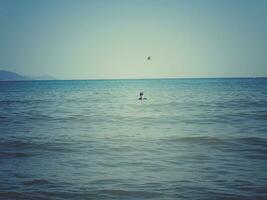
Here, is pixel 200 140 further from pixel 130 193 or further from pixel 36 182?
pixel 36 182

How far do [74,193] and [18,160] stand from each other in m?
4.77

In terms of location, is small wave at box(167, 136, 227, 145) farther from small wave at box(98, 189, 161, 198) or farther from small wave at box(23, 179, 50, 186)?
small wave at box(23, 179, 50, 186)

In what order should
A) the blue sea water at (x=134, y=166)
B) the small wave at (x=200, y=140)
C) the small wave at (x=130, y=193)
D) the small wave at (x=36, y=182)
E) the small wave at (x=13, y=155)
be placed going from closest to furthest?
the small wave at (x=130, y=193) → the blue sea water at (x=134, y=166) → the small wave at (x=36, y=182) → the small wave at (x=13, y=155) → the small wave at (x=200, y=140)

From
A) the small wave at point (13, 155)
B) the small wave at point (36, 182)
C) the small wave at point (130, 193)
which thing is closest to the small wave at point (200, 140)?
the small wave at point (13, 155)

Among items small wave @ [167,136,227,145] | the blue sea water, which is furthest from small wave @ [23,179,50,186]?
small wave @ [167,136,227,145]

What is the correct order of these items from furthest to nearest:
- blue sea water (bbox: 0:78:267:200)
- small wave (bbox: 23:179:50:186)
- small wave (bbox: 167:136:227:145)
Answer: small wave (bbox: 167:136:227:145)
small wave (bbox: 23:179:50:186)
blue sea water (bbox: 0:78:267:200)

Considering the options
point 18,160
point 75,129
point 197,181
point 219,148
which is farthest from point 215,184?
point 75,129

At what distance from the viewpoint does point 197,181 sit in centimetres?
1016

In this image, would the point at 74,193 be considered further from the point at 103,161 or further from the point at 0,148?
the point at 0,148

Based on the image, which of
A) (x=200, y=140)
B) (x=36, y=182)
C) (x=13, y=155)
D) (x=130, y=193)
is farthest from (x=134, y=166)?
(x=200, y=140)

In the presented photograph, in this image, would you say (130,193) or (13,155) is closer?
(130,193)

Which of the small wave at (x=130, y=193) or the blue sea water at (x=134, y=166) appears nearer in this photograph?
the small wave at (x=130, y=193)

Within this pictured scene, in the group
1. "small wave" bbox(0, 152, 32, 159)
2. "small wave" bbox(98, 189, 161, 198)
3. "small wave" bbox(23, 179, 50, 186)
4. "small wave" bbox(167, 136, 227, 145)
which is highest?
"small wave" bbox(98, 189, 161, 198)

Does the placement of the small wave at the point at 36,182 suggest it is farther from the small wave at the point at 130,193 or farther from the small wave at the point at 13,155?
the small wave at the point at 13,155
